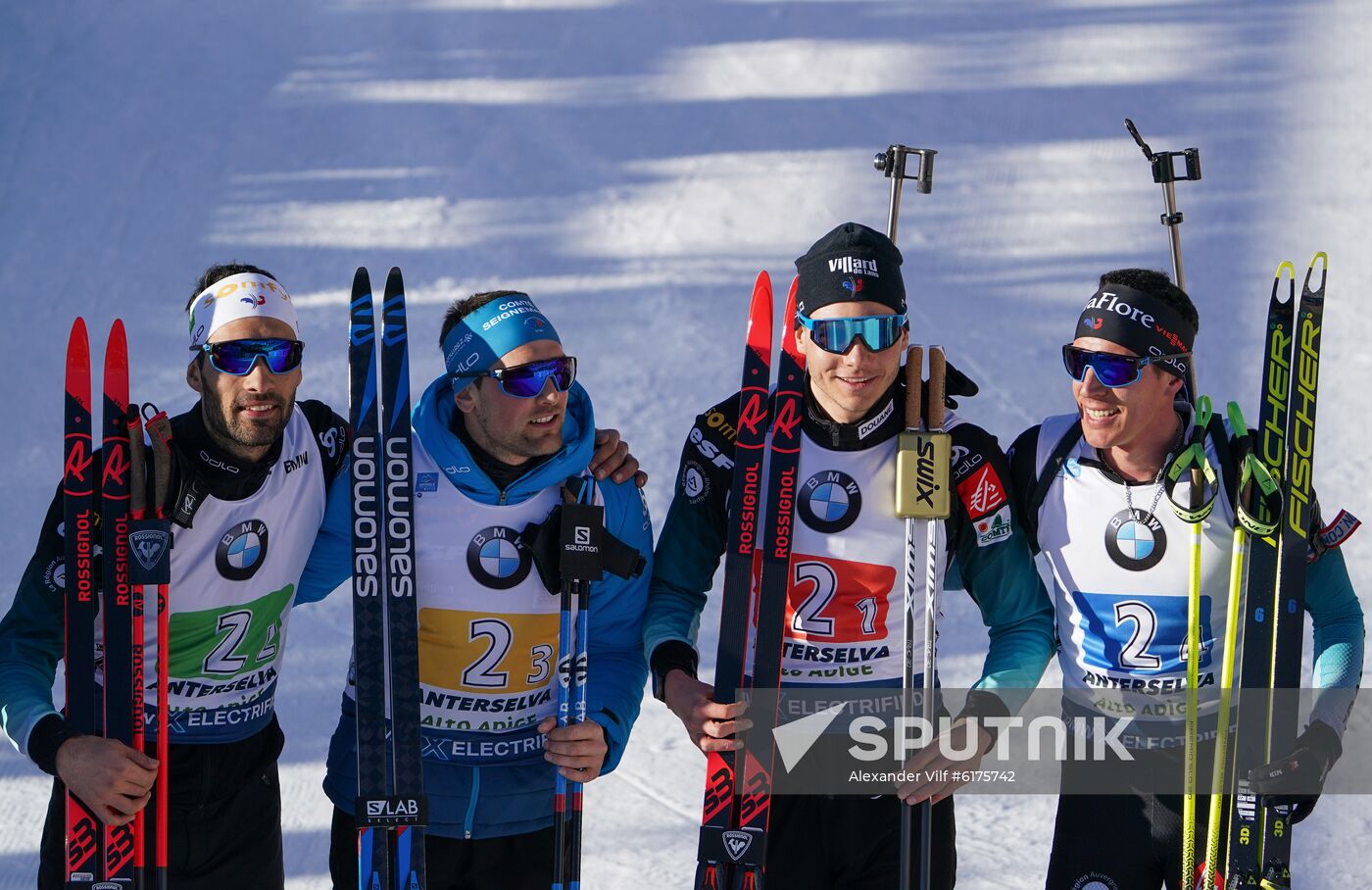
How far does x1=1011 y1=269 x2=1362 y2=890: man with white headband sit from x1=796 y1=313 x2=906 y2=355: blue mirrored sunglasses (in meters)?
0.47

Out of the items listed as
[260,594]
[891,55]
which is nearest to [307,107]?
[891,55]

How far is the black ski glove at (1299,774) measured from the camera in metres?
3.54

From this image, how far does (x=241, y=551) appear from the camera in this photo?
147 inches

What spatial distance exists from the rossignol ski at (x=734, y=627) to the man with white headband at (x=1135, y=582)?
699 mm

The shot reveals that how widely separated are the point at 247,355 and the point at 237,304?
16 centimetres

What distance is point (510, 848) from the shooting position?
376 cm

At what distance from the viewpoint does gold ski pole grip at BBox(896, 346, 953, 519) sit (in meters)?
3.63

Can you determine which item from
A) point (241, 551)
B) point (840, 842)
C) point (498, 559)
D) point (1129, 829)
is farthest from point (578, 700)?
point (1129, 829)

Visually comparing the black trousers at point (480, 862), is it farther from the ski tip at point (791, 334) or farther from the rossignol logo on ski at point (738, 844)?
the ski tip at point (791, 334)

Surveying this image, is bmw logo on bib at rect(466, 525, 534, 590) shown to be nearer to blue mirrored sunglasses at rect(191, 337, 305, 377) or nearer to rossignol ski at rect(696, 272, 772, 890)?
rossignol ski at rect(696, 272, 772, 890)

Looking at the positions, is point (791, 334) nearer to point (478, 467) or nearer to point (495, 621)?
point (478, 467)

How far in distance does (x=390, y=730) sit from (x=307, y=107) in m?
6.93

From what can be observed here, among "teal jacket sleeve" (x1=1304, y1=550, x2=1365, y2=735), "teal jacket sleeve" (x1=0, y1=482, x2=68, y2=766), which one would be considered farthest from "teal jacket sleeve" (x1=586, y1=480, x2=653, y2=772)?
"teal jacket sleeve" (x1=1304, y1=550, x2=1365, y2=735)

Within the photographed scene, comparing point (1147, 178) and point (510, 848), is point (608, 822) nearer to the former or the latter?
point (510, 848)
